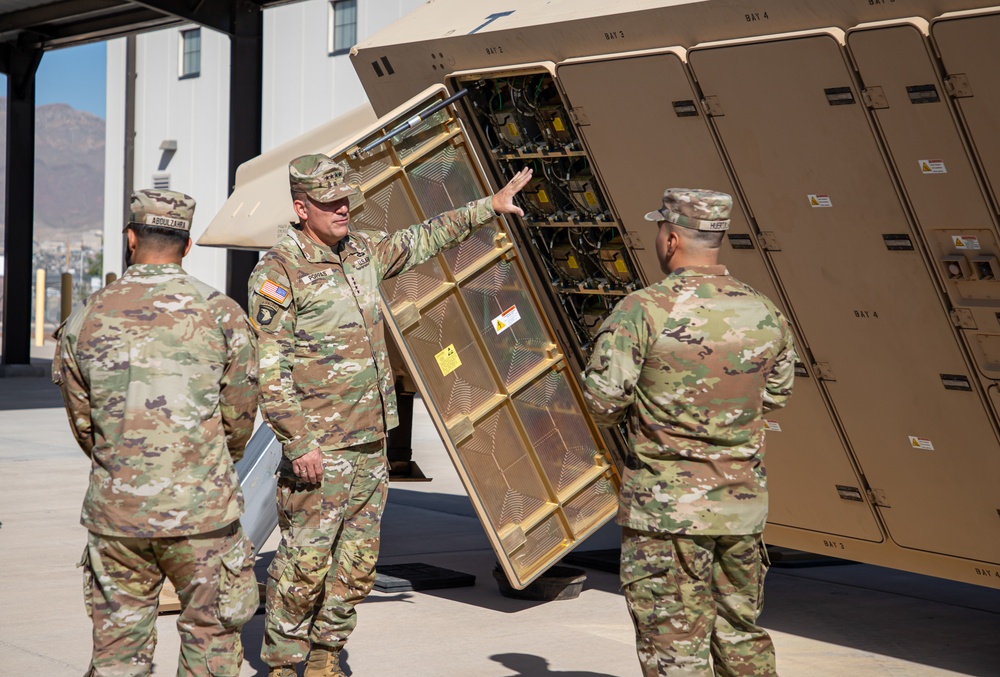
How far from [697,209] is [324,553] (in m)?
2.09

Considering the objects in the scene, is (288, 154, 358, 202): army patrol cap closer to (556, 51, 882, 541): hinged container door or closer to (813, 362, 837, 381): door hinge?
(556, 51, 882, 541): hinged container door

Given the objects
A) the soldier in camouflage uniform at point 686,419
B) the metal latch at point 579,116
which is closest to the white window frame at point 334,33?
the metal latch at point 579,116

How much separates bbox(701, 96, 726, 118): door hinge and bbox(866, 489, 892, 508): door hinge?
185 centimetres

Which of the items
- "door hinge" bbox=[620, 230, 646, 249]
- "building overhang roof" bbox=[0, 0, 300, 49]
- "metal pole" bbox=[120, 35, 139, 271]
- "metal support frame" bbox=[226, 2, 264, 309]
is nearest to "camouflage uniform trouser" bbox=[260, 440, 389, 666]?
"door hinge" bbox=[620, 230, 646, 249]

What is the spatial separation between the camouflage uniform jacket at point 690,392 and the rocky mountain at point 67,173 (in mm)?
127046

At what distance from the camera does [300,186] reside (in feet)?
16.8

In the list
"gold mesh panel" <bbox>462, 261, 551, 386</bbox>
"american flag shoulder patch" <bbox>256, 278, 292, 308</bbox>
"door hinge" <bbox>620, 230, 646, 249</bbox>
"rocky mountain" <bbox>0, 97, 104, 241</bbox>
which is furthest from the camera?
"rocky mountain" <bbox>0, 97, 104, 241</bbox>

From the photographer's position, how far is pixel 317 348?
512 centimetres

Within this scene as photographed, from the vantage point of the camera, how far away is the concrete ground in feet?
18.6

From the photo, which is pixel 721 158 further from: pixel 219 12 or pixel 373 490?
pixel 219 12

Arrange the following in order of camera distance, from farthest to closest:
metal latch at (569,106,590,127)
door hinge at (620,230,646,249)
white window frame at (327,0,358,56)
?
1. white window frame at (327,0,358,56)
2. door hinge at (620,230,646,249)
3. metal latch at (569,106,590,127)

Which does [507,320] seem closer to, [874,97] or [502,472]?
[502,472]

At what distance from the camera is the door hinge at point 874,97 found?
15.7 feet

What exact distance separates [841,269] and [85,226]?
13688 centimetres
